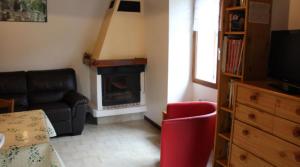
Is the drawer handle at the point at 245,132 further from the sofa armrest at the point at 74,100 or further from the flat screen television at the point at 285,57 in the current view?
the sofa armrest at the point at 74,100

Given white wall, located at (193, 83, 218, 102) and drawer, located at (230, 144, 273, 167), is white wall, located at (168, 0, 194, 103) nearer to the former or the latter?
white wall, located at (193, 83, 218, 102)

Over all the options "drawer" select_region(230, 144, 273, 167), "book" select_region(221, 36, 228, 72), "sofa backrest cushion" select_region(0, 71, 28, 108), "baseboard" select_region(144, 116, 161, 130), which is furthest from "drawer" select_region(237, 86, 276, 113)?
"sofa backrest cushion" select_region(0, 71, 28, 108)

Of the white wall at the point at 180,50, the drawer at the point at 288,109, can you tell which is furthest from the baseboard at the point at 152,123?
the drawer at the point at 288,109

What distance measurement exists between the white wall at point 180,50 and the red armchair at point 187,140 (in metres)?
1.28

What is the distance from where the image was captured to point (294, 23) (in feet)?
7.49

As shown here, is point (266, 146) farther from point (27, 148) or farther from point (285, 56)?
point (27, 148)

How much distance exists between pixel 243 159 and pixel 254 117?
38 centimetres

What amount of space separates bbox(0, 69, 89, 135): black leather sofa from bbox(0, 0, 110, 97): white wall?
0.87ft

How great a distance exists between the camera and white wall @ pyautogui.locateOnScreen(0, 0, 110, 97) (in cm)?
427

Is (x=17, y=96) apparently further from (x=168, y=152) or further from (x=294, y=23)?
(x=294, y=23)

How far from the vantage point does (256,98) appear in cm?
200

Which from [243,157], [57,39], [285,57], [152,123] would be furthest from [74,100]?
[285,57]

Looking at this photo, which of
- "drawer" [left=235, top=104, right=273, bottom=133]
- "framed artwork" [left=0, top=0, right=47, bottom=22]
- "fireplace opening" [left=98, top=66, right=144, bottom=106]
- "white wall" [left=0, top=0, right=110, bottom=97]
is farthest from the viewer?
"fireplace opening" [left=98, top=66, right=144, bottom=106]

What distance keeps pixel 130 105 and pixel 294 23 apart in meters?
2.91
